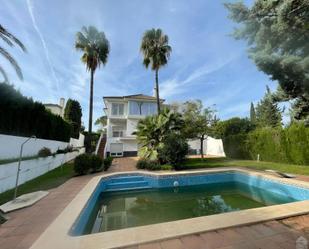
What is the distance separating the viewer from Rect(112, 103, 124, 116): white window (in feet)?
102

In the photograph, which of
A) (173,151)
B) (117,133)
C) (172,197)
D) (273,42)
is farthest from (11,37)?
(117,133)

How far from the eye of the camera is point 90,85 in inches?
847

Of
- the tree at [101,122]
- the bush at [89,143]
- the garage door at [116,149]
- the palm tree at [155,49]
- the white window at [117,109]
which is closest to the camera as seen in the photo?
the bush at [89,143]

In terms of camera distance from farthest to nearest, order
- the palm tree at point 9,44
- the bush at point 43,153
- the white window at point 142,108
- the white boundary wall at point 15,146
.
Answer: the white window at point 142,108 → the bush at point 43,153 → the white boundary wall at point 15,146 → the palm tree at point 9,44

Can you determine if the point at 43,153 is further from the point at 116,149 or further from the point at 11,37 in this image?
the point at 116,149

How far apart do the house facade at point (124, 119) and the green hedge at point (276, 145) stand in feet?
44.2

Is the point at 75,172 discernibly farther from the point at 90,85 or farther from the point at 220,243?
the point at 220,243

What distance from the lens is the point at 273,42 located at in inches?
364

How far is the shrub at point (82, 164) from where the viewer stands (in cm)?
1390

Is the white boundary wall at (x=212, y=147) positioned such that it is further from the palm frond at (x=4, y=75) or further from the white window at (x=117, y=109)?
the palm frond at (x=4, y=75)

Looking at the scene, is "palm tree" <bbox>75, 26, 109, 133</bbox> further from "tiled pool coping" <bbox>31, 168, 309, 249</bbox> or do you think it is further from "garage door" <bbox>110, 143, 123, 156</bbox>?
"tiled pool coping" <bbox>31, 168, 309, 249</bbox>

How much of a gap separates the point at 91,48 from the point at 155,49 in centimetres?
694

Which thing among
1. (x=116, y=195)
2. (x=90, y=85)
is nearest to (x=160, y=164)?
(x=116, y=195)

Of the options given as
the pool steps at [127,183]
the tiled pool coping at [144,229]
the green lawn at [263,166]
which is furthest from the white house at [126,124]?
the tiled pool coping at [144,229]
